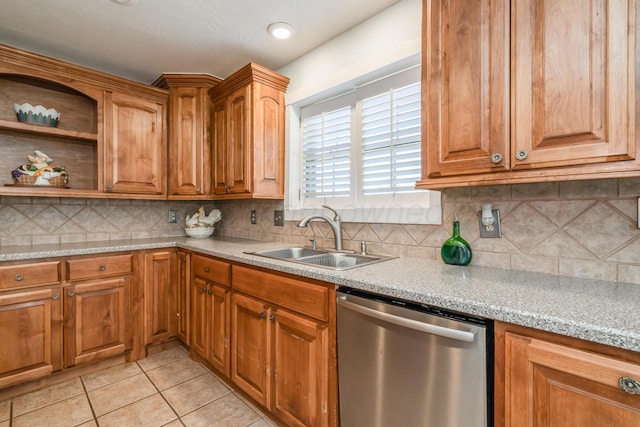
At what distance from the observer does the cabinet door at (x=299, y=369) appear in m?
1.40

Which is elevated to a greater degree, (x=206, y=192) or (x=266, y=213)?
(x=206, y=192)

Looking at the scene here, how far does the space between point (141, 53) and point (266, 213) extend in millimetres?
1553

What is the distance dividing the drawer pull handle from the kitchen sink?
1.04 m

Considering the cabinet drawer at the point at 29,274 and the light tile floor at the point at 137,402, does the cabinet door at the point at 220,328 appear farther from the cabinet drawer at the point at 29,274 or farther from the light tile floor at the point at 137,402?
the cabinet drawer at the point at 29,274

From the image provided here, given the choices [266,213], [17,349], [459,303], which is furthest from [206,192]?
[459,303]

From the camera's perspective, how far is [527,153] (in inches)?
43.3

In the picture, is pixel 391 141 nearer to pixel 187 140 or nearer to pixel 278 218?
pixel 278 218

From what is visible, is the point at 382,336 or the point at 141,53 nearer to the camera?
the point at 382,336

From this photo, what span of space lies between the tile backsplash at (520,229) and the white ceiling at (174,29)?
1165mm

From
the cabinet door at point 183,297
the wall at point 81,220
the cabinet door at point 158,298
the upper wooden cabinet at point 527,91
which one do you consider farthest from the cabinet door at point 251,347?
the wall at point 81,220

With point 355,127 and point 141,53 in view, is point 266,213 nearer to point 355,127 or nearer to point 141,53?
point 355,127

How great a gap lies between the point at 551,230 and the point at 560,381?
2.32ft

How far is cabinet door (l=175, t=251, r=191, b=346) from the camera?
7.80 ft

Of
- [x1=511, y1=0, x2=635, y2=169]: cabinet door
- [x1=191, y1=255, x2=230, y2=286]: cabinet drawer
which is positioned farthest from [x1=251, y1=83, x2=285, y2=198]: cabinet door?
[x1=511, y1=0, x2=635, y2=169]: cabinet door
